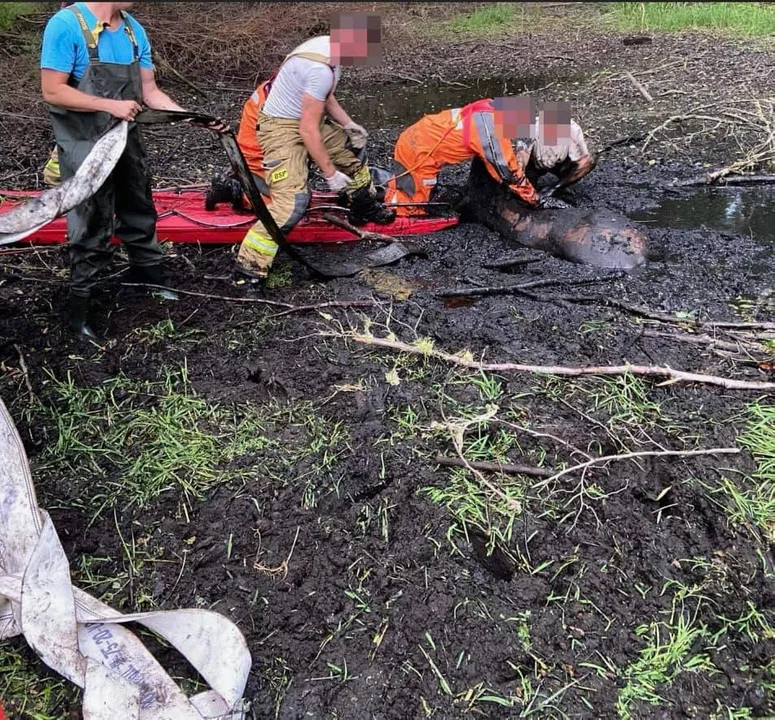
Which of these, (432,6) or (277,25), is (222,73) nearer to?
(277,25)

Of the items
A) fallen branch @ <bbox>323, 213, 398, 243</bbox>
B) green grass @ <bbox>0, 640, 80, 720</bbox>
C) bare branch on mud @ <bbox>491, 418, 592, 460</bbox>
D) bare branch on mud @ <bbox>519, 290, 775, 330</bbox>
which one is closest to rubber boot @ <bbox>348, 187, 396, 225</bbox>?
fallen branch @ <bbox>323, 213, 398, 243</bbox>

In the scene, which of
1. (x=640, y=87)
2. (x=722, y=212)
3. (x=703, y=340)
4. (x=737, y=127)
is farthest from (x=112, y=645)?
(x=640, y=87)

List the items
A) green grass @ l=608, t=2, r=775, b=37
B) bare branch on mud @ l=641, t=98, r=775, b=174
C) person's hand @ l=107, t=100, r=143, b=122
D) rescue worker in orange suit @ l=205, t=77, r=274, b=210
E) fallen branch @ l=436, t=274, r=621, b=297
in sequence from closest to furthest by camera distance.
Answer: person's hand @ l=107, t=100, r=143, b=122 < fallen branch @ l=436, t=274, r=621, b=297 < rescue worker in orange suit @ l=205, t=77, r=274, b=210 < bare branch on mud @ l=641, t=98, r=775, b=174 < green grass @ l=608, t=2, r=775, b=37

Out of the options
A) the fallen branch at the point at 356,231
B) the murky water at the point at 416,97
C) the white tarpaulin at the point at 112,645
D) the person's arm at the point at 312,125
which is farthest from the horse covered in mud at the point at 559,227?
the white tarpaulin at the point at 112,645

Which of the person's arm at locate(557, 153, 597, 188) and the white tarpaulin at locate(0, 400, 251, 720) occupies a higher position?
the person's arm at locate(557, 153, 597, 188)

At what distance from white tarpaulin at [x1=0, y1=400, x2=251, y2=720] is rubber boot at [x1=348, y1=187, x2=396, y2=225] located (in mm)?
3504

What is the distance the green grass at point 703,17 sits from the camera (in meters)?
10.6

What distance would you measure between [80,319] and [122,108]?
1.18 m

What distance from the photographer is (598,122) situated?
7.70 m

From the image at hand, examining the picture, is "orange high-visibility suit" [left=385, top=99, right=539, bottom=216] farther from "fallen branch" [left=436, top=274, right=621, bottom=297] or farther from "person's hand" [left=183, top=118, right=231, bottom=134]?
"person's hand" [left=183, top=118, right=231, bottom=134]

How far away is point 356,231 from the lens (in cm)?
485

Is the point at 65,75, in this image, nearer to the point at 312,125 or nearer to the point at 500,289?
the point at 312,125

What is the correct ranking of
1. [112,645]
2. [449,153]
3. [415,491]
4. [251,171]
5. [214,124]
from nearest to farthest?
[112,645], [415,491], [214,124], [251,171], [449,153]

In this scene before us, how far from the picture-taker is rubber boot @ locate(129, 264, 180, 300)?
13.1ft
